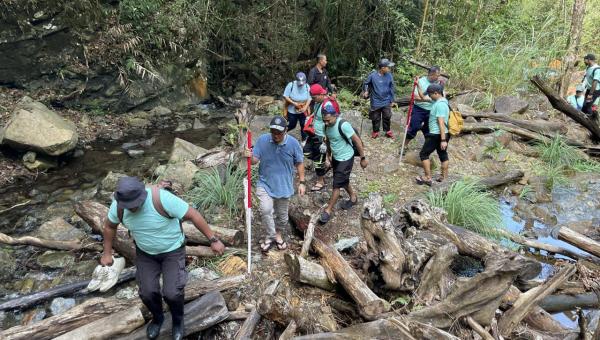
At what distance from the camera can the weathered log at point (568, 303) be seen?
5.00 meters

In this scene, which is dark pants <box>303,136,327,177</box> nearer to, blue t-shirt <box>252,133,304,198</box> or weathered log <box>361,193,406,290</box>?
blue t-shirt <box>252,133,304,198</box>

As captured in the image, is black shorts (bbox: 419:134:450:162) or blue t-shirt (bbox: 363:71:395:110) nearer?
black shorts (bbox: 419:134:450:162)

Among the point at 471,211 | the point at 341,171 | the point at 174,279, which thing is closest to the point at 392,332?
the point at 174,279

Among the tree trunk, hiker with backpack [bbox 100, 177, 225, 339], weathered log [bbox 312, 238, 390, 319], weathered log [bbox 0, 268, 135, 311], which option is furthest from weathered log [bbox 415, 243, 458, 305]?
the tree trunk

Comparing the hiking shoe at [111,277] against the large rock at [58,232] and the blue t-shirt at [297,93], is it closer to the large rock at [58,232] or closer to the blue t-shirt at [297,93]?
the large rock at [58,232]

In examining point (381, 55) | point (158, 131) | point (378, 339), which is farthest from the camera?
point (381, 55)

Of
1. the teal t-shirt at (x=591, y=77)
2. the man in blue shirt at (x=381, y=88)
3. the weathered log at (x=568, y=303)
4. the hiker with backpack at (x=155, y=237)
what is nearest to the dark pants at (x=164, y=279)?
the hiker with backpack at (x=155, y=237)

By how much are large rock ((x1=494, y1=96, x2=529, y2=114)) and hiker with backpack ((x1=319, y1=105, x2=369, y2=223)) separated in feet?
20.8

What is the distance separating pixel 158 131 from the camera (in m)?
11.4

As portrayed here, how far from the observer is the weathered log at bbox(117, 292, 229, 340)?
4.09 metres

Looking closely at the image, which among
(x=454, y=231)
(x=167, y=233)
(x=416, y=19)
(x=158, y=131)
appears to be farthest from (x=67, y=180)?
(x=416, y=19)

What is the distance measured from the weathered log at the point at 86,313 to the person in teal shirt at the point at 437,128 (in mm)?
4104

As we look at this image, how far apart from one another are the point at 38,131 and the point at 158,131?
3.06 m

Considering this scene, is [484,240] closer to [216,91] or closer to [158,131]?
[158,131]
